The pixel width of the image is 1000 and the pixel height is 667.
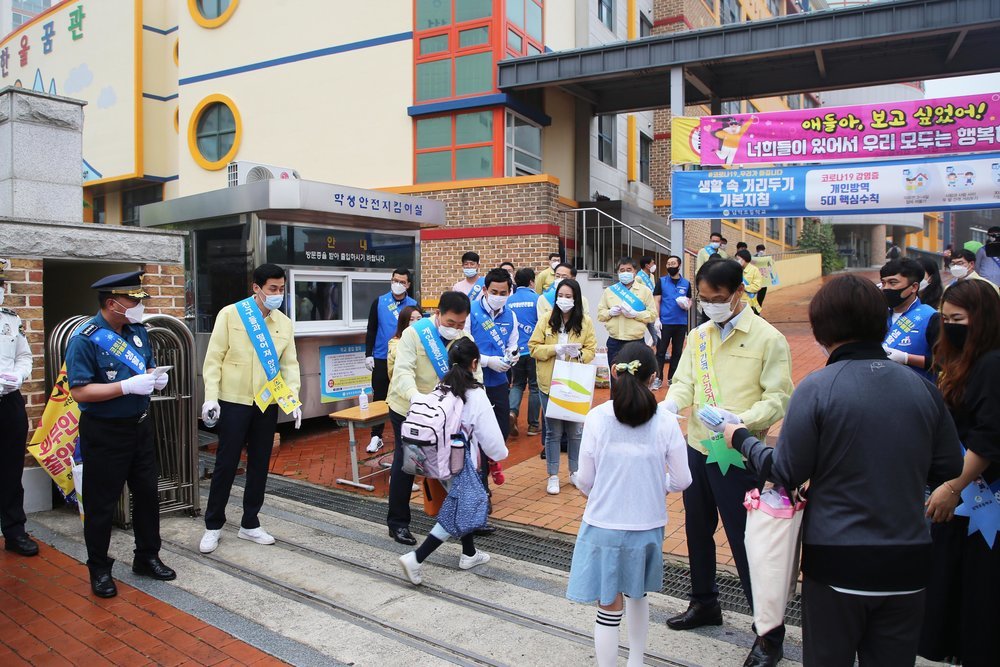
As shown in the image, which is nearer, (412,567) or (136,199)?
(412,567)

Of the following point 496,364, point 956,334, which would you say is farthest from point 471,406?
point 956,334

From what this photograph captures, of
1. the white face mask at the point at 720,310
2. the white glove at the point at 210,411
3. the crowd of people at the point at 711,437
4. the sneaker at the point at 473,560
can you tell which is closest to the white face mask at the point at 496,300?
the crowd of people at the point at 711,437

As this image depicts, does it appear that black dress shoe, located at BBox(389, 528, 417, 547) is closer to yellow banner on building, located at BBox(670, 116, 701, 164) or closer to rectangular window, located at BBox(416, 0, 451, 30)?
yellow banner on building, located at BBox(670, 116, 701, 164)

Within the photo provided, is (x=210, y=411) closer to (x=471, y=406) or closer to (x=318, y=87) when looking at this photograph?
(x=471, y=406)

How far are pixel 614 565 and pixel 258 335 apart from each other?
3162 millimetres

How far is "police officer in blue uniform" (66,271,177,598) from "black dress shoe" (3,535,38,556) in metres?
0.82

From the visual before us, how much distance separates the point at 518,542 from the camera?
5.16 metres

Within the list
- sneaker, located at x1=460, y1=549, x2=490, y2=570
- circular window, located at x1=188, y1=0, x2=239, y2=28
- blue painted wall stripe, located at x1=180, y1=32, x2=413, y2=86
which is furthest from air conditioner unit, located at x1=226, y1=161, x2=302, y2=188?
circular window, located at x1=188, y1=0, x2=239, y2=28

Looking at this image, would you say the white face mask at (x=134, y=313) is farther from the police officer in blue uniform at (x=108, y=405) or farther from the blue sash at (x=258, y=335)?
the blue sash at (x=258, y=335)

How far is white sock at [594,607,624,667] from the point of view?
3023 millimetres

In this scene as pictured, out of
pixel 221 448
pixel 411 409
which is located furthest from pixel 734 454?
pixel 221 448

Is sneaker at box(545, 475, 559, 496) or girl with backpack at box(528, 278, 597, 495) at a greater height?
girl with backpack at box(528, 278, 597, 495)

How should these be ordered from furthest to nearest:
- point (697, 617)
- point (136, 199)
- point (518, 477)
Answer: point (136, 199) → point (518, 477) → point (697, 617)

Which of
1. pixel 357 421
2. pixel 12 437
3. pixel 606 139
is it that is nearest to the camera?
pixel 12 437
